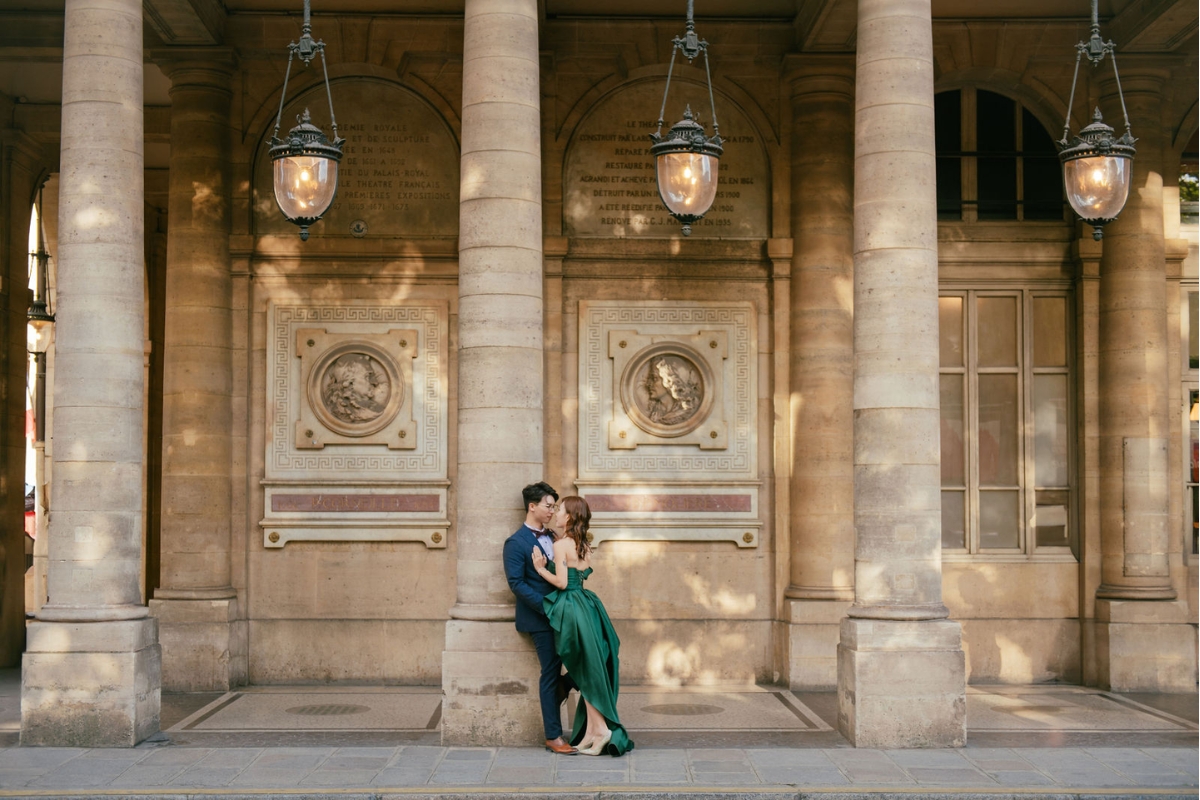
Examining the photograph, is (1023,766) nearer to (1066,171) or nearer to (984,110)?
(1066,171)

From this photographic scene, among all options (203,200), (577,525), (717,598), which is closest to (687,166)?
(577,525)

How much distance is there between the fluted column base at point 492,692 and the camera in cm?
1098

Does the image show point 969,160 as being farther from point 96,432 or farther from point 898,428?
point 96,432

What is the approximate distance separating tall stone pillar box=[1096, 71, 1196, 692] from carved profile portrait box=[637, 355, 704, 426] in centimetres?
472

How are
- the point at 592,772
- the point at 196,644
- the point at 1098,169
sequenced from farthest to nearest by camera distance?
the point at 196,644, the point at 1098,169, the point at 592,772

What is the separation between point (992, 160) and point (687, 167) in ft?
19.6

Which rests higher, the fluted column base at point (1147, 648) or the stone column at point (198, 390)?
the stone column at point (198, 390)

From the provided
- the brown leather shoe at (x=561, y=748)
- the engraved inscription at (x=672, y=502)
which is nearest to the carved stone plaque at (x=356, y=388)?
the engraved inscription at (x=672, y=502)

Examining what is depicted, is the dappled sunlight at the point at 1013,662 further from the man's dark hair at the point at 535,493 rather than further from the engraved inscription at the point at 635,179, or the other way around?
the man's dark hair at the point at 535,493

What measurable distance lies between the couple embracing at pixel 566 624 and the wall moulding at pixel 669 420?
12.5 ft

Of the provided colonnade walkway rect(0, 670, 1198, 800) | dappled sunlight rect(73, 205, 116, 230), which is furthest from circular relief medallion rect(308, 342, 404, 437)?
dappled sunlight rect(73, 205, 116, 230)

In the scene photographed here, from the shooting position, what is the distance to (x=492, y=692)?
11008mm

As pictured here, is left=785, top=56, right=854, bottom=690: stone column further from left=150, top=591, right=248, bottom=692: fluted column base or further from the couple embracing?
left=150, top=591, right=248, bottom=692: fluted column base

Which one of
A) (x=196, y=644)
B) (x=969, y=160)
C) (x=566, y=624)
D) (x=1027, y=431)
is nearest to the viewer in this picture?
(x=566, y=624)
